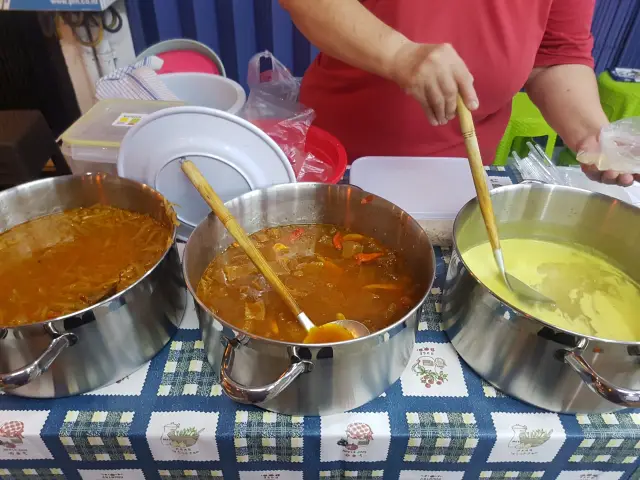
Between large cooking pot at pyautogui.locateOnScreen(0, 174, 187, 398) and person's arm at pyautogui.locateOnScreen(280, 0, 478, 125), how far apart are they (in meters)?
0.54

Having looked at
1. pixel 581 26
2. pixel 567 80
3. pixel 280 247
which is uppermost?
pixel 581 26

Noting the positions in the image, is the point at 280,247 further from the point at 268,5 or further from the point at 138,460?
the point at 268,5

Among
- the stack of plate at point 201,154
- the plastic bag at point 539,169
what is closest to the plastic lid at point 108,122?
the stack of plate at point 201,154

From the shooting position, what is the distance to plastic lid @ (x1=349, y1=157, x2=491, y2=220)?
1.21 metres

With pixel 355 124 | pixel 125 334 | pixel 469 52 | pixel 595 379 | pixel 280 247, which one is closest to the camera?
pixel 595 379

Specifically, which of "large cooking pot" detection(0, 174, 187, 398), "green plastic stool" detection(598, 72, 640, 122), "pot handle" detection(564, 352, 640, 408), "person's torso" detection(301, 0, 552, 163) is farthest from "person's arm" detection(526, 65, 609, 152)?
"green plastic stool" detection(598, 72, 640, 122)

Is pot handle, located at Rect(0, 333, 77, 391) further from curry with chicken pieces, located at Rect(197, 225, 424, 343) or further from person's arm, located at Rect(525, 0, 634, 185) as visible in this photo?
person's arm, located at Rect(525, 0, 634, 185)

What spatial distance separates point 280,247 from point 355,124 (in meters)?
0.65

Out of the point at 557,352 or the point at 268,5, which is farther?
the point at 268,5

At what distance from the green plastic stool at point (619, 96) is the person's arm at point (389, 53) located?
228 centimetres

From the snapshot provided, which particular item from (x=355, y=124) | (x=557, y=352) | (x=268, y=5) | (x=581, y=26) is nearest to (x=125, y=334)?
(x=557, y=352)

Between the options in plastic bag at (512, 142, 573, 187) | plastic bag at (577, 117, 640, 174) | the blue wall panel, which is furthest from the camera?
the blue wall panel

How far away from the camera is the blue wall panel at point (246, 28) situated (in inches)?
104

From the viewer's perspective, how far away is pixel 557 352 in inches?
29.7
